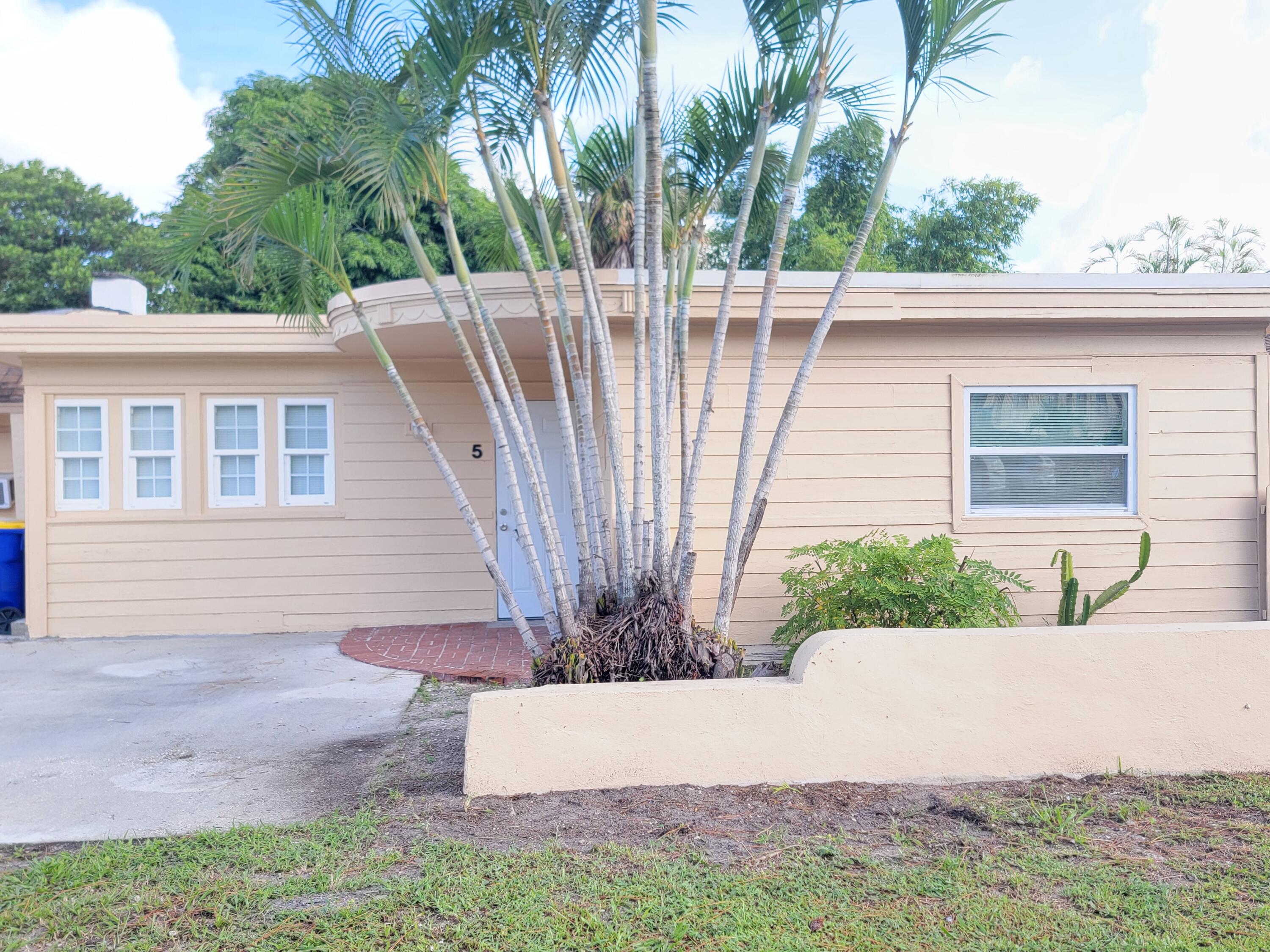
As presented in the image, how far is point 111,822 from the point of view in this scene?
388cm

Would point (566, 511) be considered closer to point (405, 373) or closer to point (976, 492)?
point (405, 373)

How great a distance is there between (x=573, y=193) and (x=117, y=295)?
7.28 metres

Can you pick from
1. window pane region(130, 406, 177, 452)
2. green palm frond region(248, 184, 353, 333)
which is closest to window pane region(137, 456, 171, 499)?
window pane region(130, 406, 177, 452)

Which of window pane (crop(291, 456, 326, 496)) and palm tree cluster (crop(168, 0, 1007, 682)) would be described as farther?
window pane (crop(291, 456, 326, 496))

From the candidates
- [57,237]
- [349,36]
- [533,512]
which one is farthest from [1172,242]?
[57,237]

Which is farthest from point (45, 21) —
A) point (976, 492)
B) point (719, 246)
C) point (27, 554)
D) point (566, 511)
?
point (976, 492)

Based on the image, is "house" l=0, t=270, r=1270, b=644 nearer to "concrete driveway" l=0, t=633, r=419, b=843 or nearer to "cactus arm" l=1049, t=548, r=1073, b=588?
"cactus arm" l=1049, t=548, r=1073, b=588

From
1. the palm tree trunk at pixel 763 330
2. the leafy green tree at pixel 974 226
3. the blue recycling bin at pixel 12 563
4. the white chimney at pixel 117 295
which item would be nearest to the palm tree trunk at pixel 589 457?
the palm tree trunk at pixel 763 330

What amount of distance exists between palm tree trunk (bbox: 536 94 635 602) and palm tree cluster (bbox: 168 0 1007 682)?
11mm

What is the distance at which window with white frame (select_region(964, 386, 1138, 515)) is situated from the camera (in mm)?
6898

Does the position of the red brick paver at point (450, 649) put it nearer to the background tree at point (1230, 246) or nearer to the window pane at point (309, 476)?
the window pane at point (309, 476)

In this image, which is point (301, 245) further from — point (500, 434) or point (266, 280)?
point (266, 280)

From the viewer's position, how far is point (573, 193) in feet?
16.1

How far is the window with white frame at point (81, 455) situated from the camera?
8.41 meters
